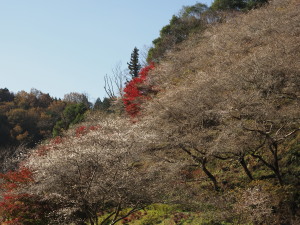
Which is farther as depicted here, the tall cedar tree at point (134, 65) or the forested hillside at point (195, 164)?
the tall cedar tree at point (134, 65)

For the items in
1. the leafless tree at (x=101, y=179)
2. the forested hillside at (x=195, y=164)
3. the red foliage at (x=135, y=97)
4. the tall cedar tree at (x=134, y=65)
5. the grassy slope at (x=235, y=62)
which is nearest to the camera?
the leafless tree at (x=101, y=179)

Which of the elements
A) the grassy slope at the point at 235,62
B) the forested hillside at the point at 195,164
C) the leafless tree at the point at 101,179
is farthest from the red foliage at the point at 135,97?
the leafless tree at the point at 101,179

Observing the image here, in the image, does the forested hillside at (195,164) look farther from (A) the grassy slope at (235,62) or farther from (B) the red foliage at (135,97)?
(B) the red foliage at (135,97)

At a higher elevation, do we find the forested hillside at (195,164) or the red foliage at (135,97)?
the red foliage at (135,97)

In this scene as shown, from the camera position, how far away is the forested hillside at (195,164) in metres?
9.51

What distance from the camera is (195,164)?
41.8ft

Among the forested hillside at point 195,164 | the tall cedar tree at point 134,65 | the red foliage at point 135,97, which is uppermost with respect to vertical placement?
the tall cedar tree at point 134,65

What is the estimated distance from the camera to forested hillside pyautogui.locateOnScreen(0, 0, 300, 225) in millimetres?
9508

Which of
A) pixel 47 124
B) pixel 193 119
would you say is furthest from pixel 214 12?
pixel 47 124

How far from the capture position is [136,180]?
967 centimetres

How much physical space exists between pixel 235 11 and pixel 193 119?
782 inches

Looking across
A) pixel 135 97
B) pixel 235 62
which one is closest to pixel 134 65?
pixel 135 97

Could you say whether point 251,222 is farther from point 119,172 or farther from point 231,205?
point 119,172

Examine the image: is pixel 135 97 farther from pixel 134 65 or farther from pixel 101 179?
pixel 134 65
